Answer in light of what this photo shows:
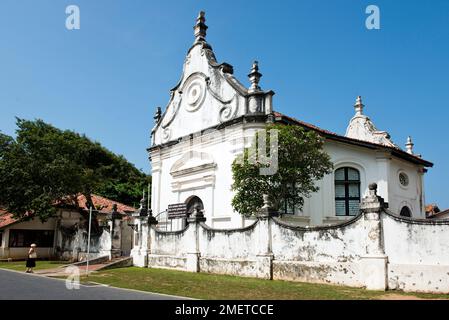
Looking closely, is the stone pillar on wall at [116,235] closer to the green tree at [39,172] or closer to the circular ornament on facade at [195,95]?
the green tree at [39,172]

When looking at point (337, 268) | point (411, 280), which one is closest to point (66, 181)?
point (337, 268)

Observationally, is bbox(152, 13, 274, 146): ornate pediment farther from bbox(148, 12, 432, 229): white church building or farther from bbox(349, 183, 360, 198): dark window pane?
bbox(349, 183, 360, 198): dark window pane

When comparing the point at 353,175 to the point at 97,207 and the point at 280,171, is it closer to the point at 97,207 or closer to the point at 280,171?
the point at 280,171

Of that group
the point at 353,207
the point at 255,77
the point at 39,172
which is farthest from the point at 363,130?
the point at 39,172

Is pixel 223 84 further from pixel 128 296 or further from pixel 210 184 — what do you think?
pixel 128 296

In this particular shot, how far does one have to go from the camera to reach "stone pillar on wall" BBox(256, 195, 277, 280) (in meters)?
14.6

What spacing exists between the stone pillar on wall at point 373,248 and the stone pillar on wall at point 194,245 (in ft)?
23.5

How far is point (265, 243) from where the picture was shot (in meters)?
14.9

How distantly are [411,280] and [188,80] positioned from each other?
16.4 metres

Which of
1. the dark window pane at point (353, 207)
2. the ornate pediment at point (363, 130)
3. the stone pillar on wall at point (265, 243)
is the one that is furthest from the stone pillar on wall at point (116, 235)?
the ornate pediment at point (363, 130)

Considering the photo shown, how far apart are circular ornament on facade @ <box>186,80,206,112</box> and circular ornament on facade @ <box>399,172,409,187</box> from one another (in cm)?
1158

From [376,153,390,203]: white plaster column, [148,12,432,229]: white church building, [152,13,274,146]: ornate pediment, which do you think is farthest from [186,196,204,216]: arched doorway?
[376,153,390,203]: white plaster column

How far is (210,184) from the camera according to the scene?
21.4 meters
